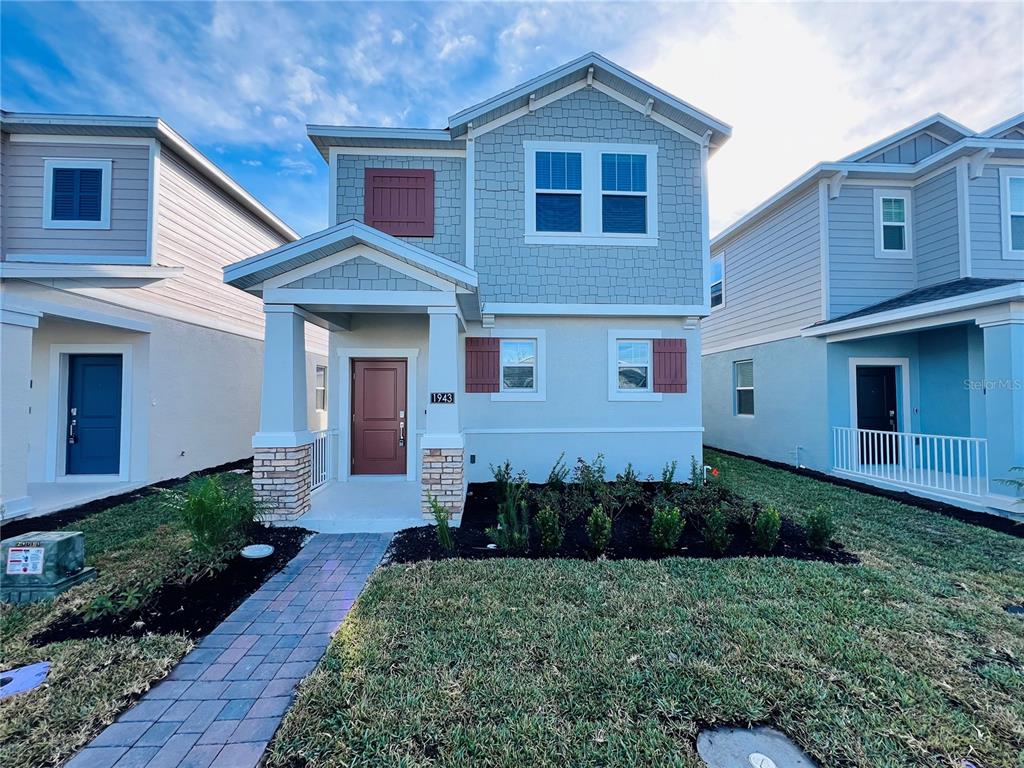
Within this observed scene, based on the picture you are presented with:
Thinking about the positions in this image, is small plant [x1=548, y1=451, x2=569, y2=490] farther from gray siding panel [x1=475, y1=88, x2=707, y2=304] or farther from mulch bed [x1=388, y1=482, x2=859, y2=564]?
gray siding panel [x1=475, y1=88, x2=707, y2=304]

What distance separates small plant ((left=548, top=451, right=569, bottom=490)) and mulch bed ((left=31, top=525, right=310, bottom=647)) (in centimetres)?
407

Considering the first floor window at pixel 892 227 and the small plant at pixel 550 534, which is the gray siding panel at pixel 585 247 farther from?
the first floor window at pixel 892 227

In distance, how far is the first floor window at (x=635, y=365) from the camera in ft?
26.8

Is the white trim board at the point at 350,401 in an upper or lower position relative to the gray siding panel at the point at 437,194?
lower

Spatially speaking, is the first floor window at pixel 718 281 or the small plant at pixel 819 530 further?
the first floor window at pixel 718 281

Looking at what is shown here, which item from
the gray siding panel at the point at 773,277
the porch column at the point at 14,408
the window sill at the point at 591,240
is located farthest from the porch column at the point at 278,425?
the gray siding panel at the point at 773,277

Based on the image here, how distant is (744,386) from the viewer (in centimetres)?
1195

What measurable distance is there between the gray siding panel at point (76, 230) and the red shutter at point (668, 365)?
963cm

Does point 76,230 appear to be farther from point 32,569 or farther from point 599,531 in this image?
point 599,531

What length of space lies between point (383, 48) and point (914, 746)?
10867mm

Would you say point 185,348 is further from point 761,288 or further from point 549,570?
point 761,288

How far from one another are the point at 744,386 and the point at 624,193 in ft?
22.9

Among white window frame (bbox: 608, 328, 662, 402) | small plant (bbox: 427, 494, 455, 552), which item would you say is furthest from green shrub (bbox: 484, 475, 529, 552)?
white window frame (bbox: 608, 328, 662, 402)

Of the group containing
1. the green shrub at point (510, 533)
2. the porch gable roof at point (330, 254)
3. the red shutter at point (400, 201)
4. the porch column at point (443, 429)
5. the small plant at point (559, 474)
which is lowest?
the green shrub at point (510, 533)
